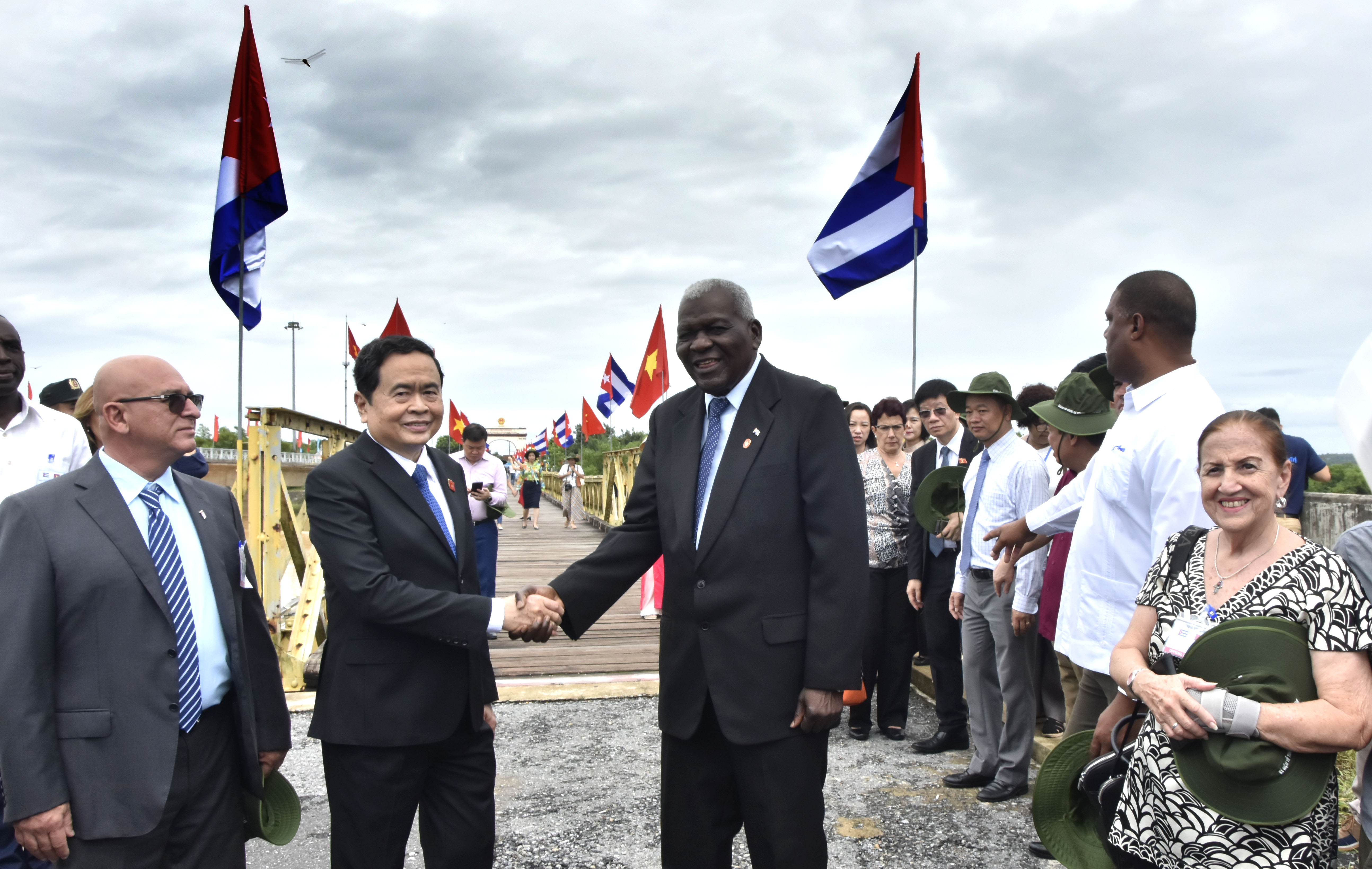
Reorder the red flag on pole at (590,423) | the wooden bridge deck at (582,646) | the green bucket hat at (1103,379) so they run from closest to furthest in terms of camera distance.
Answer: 1. the green bucket hat at (1103,379)
2. the wooden bridge deck at (582,646)
3. the red flag on pole at (590,423)

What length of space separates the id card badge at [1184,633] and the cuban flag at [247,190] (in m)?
5.32

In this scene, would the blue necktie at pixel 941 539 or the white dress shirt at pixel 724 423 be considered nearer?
the white dress shirt at pixel 724 423

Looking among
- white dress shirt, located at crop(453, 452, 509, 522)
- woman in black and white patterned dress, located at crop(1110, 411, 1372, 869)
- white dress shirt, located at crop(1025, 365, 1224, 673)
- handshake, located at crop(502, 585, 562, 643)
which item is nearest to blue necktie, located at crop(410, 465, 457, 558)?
handshake, located at crop(502, 585, 562, 643)

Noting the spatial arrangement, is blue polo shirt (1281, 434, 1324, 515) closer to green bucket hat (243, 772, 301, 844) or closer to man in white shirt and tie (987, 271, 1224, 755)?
man in white shirt and tie (987, 271, 1224, 755)

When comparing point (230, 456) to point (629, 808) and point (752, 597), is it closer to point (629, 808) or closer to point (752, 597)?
point (629, 808)

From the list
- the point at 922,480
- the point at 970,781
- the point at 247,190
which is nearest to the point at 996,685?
the point at 970,781

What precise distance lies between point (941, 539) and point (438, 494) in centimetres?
313

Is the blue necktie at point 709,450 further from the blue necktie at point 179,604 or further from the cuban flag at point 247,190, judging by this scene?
the cuban flag at point 247,190

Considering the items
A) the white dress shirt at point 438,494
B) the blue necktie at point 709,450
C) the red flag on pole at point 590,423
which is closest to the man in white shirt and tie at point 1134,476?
the blue necktie at point 709,450

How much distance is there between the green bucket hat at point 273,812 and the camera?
8.01ft

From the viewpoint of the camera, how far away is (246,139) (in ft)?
18.5

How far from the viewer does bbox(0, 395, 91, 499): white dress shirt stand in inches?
119

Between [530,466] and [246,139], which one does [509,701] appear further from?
[530,466]

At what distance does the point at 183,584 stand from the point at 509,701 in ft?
12.3
